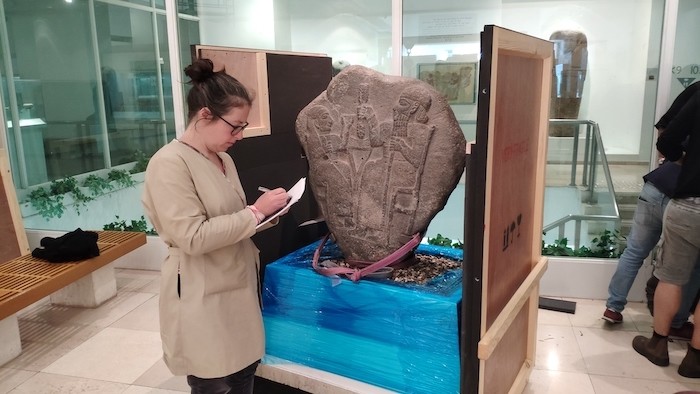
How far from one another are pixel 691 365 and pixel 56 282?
127 inches

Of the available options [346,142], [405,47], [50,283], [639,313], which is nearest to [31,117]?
[50,283]

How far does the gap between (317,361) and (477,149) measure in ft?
3.69

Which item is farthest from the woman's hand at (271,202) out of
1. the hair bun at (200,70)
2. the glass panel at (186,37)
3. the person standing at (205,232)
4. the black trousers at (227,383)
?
the glass panel at (186,37)

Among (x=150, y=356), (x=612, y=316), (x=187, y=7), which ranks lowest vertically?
(x=150, y=356)

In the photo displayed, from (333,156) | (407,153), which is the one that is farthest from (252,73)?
(407,153)

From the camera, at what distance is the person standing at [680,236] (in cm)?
233

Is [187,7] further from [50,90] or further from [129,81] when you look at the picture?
[50,90]

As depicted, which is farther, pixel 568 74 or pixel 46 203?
pixel 46 203

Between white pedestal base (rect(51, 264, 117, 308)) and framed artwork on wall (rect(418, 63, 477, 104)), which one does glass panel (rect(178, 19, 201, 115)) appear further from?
framed artwork on wall (rect(418, 63, 477, 104))

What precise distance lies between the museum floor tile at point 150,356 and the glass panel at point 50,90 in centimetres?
152

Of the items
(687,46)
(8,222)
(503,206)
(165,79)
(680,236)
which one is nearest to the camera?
(503,206)

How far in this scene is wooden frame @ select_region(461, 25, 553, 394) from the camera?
1.49 meters

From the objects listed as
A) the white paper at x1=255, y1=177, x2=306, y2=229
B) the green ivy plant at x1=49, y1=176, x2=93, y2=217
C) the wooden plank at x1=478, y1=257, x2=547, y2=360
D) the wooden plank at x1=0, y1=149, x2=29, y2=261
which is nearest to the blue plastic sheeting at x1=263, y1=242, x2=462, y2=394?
the wooden plank at x1=478, y1=257, x2=547, y2=360

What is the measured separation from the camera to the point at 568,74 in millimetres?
3410
